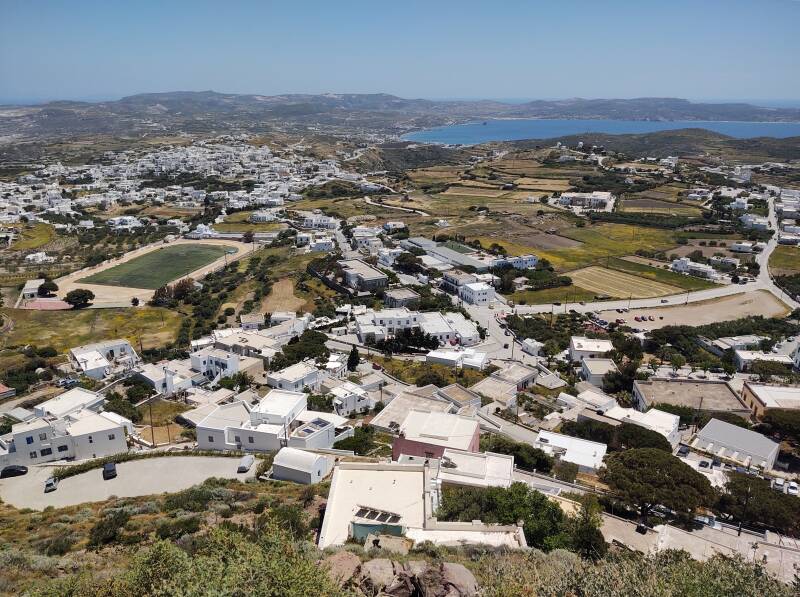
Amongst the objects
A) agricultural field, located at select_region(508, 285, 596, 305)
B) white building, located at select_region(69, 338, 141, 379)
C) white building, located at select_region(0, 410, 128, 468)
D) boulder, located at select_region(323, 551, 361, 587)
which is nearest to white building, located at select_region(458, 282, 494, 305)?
agricultural field, located at select_region(508, 285, 596, 305)

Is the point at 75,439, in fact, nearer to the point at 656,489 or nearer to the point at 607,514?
the point at 607,514

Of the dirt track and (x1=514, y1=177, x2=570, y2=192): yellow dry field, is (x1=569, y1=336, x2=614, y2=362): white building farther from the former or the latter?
(x1=514, y1=177, x2=570, y2=192): yellow dry field

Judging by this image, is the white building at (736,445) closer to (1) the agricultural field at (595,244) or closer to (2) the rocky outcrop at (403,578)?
(2) the rocky outcrop at (403,578)

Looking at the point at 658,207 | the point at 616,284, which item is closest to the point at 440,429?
the point at 616,284

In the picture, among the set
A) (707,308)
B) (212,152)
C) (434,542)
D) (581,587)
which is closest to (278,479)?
(434,542)

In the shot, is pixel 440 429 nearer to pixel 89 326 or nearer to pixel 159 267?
pixel 89 326

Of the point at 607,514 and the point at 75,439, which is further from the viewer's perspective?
the point at 75,439
